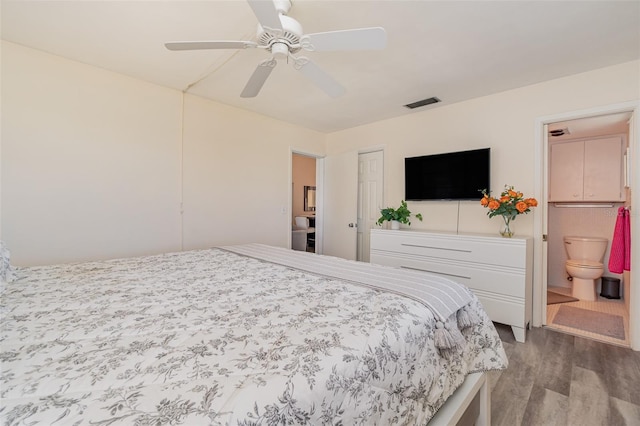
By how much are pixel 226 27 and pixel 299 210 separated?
188 inches

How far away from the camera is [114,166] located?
261cm

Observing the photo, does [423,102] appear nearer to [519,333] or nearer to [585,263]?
[519,333]

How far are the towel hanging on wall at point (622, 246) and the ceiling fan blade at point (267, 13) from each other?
3258 millimetres

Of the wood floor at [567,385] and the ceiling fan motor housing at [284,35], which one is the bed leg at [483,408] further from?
the ceiling fan motor housing at [284,35]

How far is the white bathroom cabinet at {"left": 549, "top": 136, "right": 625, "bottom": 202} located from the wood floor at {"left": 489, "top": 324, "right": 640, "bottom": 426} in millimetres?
2267

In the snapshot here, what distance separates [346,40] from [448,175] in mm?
2241

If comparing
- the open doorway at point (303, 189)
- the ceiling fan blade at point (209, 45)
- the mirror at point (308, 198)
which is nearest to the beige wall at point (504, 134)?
the ceiling fan blade at point (209, 45)

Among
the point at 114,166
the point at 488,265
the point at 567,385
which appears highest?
the point at 114,166

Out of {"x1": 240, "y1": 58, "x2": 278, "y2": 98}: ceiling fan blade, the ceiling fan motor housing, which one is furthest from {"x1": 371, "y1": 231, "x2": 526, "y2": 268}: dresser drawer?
the ceiling fan motor housing

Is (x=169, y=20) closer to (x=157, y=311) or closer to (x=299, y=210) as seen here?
(x=157, y=311)

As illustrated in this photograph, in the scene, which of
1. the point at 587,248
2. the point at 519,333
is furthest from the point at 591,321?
the point at 587,248

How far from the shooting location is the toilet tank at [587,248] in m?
3.55

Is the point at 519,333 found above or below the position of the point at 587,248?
below

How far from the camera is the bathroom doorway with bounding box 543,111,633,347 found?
2.93m
